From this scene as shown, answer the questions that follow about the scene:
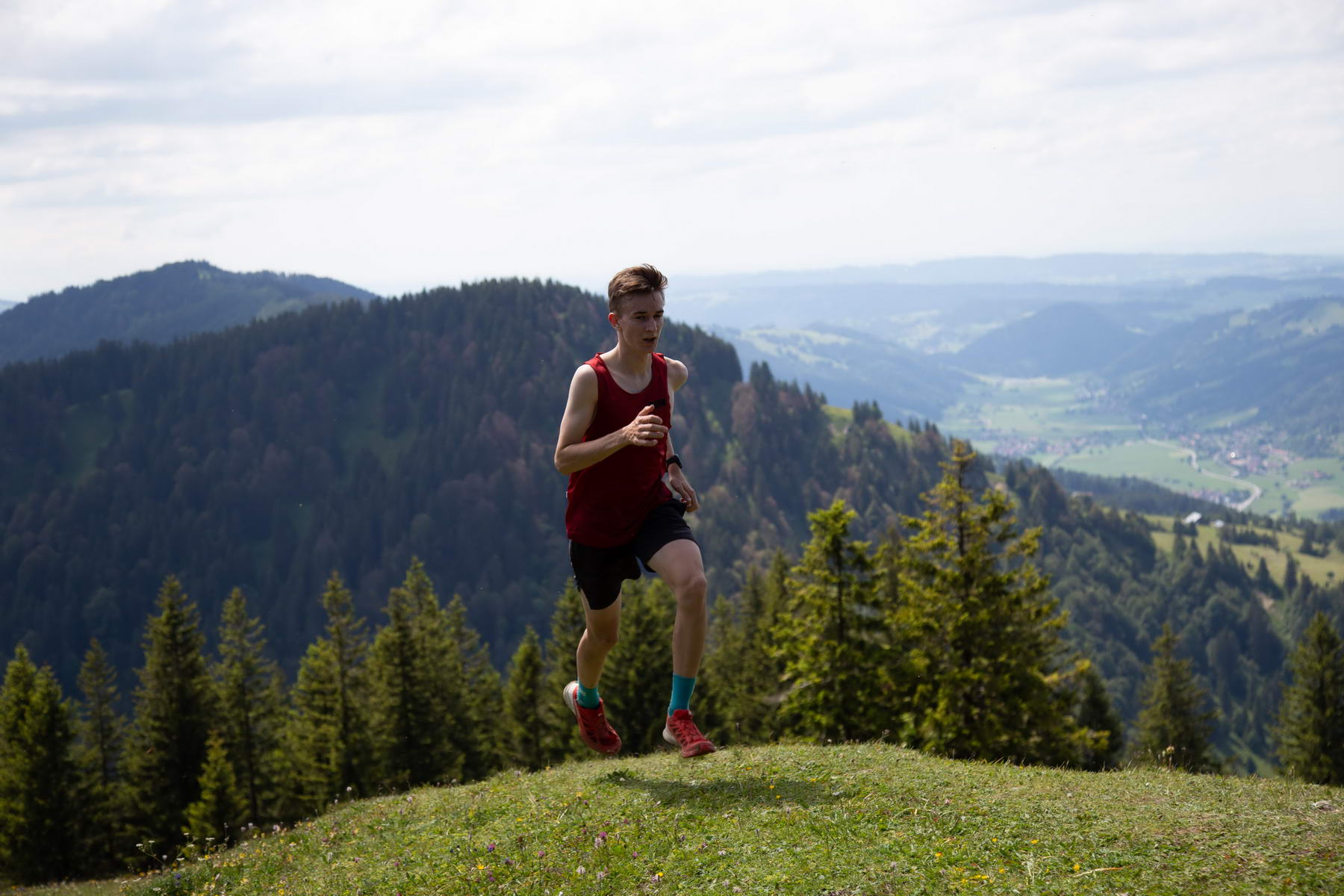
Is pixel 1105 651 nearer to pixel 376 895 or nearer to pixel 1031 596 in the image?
pixel 1031 596

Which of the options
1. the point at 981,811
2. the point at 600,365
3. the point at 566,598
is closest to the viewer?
the point at 981,811

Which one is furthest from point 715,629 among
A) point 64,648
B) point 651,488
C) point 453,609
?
point 64,648

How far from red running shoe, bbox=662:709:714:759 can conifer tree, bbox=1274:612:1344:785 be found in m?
38.2

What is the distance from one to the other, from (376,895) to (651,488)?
4.15 m

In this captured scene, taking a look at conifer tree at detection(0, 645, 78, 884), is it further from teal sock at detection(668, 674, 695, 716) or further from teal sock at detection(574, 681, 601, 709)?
teal sock at detection(668, 674, 695, 716)

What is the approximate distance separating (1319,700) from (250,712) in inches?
1804

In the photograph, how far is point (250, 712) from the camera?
42594mm

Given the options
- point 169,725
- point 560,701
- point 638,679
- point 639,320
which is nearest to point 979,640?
point 639,320

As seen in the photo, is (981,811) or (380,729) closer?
(981,811)

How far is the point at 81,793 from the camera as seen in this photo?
38156 mm

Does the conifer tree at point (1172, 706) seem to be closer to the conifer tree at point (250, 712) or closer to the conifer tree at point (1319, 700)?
the conifer tree at point (1319, 700)

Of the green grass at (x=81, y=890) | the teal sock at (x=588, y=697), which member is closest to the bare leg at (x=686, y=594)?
the teal sock at (x=588, y=697)

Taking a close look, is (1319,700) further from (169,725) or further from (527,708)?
(169,725)

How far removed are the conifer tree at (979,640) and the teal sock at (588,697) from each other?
47.8 feet
